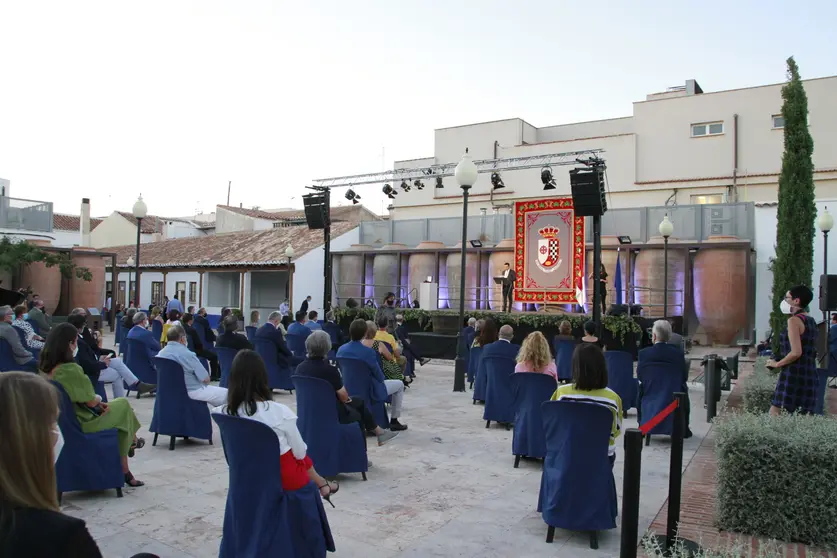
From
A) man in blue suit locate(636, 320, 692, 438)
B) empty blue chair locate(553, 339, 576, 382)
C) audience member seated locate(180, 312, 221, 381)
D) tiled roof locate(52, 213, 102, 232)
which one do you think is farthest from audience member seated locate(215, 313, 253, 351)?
tiled roof locate(52, 213, 102, 232)

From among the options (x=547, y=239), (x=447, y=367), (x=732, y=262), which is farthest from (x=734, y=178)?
(x=447, y=367)

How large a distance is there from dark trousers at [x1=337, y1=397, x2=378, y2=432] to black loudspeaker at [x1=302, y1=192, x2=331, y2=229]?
1152 cm

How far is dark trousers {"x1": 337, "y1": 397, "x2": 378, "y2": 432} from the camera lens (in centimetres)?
606

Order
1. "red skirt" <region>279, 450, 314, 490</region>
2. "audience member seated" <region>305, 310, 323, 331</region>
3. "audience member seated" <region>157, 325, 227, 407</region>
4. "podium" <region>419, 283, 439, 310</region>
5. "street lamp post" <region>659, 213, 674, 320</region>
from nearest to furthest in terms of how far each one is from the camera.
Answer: "red skirt" <region>279, 450, 314, 490</region>, "audience member seated" <region>157, 325, 227, 407</region>, "audience member seated" <region>305, 310, 323, 331</region>, "street lamp post" <region>659, 213, 674, 320</region>, "podium" <region>419, 283, 439, 310</region>

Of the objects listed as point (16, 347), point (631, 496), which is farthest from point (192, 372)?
point (631, 496)

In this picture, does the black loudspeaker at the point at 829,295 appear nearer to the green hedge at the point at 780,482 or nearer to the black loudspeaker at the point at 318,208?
the green hedge at the point at 780,482

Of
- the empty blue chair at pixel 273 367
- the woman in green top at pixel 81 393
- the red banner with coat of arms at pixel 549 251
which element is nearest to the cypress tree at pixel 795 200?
the empty blue chair at pixel 273 367

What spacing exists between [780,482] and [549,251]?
49.9 ft

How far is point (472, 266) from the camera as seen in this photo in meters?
25.3

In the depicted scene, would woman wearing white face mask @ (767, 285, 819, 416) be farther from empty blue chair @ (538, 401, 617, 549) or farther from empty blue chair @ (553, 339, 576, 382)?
empty blue chair @ (553, 339, 576, 382)

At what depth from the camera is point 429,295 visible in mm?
23469

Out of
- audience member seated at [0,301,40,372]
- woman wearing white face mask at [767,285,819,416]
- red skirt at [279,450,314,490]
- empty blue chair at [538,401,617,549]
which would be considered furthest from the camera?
audience member seated at [0,301,40,372]

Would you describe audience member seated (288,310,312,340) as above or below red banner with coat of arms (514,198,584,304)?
below

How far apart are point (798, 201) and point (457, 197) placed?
23213 millimetres
